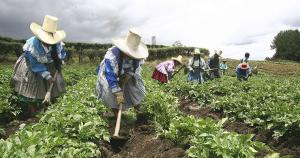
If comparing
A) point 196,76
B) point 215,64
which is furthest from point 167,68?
point 215,64

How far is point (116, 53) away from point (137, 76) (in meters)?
0.81

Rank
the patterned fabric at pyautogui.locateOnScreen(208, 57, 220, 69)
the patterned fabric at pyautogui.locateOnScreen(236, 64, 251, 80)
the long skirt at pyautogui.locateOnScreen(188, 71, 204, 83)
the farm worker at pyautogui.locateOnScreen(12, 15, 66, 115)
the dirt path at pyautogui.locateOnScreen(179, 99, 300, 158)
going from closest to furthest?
the dirt path at pyautogui.locateOnScreen(179, 99, 300, 158) → the farm worker at pyautogui.locateOnScreen(12, 15, 66, 115) → the long skirt at pyautogui.locateOnScreen(188, 71, 204, 83) → the patterned fabric at pyautogui.locateOnScreen(208, 57, 220, 69) → the patterned fabric at pyautogui.locateOnScreen(236, 64, 251, 80)

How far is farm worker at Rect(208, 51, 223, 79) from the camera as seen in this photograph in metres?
16.7

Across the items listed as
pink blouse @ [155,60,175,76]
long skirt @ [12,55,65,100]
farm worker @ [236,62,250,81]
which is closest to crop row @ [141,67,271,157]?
long skirt @ [12,55,65,100]

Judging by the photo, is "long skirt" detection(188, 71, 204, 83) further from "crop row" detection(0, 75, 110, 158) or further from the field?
"crop row" detection(0, 75, 110, 158)

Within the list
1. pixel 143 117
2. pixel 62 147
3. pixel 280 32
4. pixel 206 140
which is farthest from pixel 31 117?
pixel 280 32

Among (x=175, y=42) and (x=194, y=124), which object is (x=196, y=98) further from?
(x=175, y=42)

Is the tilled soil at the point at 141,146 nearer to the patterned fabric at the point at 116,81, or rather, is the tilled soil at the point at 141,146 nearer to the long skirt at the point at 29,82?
the patterned fabric at the point at 116,81

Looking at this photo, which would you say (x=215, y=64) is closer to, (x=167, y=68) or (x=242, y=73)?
(x=242, y=73)

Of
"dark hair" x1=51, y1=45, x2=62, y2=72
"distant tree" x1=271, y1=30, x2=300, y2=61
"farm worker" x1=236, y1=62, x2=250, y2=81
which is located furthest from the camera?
"distant tree" x1=271, y1=30, x2=300, y2=61

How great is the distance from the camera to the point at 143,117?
841cm

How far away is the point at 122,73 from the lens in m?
7.50

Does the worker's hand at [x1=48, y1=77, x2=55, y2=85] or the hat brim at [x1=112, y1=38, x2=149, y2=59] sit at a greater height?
the hat brim at [x1=112, y1=38, x2=149, y2=59]

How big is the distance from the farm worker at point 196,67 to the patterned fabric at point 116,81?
691cm
